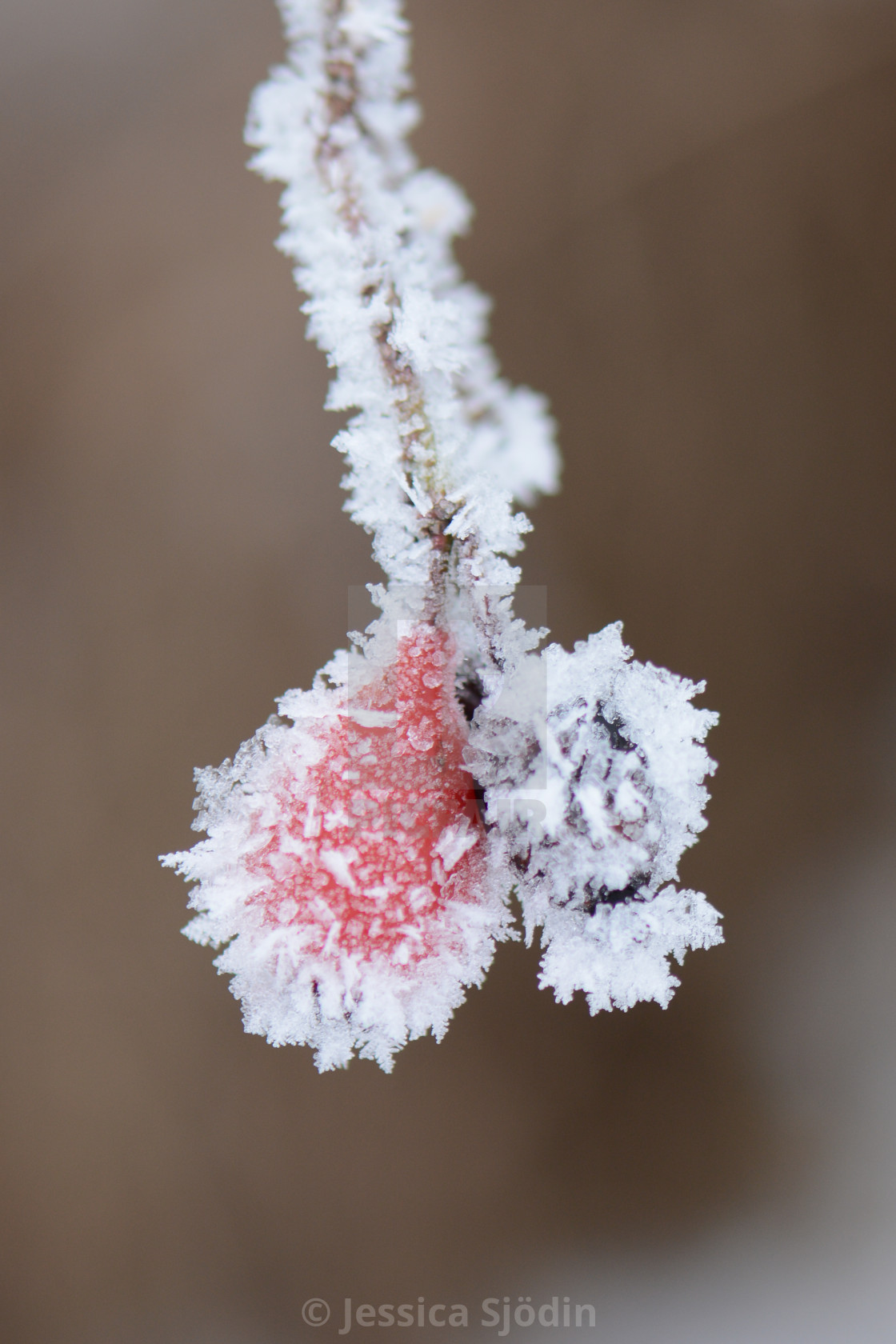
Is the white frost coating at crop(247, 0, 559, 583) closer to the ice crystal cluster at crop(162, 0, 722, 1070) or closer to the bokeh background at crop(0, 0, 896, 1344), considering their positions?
the ice crystal cluster at crop(162, 0, 722, 1070)

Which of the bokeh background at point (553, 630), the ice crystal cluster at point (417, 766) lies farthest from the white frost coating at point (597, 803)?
the bokeh background at point (553, 630)

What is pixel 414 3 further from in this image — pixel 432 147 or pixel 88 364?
pixel 88 364

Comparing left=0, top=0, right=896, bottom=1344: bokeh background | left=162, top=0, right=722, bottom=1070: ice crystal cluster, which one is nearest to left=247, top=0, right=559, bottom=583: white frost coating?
left=162, top=0, right=722, bottom=1070: ice crystal cluster

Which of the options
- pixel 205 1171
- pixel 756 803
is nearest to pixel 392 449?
pixel 756 803

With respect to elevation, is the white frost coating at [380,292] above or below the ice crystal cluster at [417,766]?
above

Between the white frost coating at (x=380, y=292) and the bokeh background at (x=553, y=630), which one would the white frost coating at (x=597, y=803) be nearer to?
the white frost coating at (x=380, y=292)

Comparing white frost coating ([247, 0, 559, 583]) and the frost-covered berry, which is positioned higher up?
white frost coating ([247, 0, 559, 583])

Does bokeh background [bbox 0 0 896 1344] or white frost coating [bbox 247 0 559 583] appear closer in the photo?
white frost coating [bbox 247 0 559 583]
